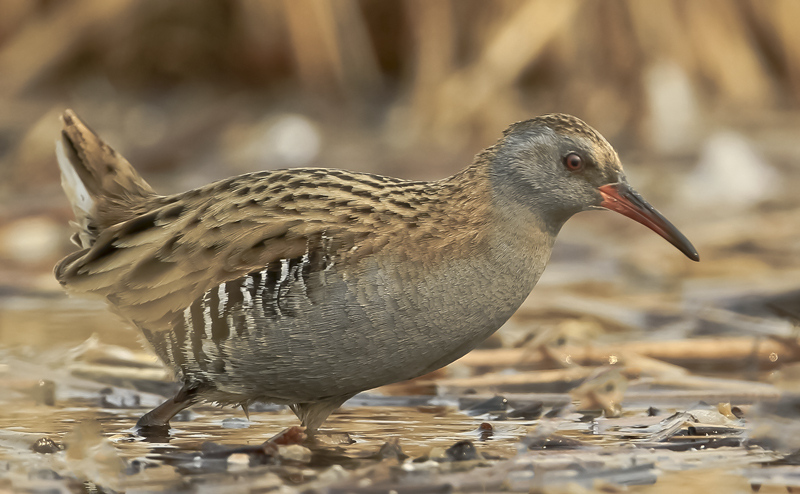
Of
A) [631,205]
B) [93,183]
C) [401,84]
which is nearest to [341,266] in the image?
[631,205]

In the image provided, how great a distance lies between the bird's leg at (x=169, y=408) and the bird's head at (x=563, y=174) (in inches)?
54.9

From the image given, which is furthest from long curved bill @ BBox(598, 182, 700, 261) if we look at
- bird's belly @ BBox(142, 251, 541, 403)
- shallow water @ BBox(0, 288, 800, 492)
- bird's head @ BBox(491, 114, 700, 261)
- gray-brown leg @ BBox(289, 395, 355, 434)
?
gray-brown leg @ BBox(289, 395, 355, 434)

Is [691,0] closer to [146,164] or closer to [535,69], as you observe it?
[535,69]

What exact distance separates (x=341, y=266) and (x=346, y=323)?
206mm

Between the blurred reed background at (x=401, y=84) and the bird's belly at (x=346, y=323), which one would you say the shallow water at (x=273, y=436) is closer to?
the bird's belly at (x=346, y=323)

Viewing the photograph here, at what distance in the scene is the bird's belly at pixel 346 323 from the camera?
4.10 metres

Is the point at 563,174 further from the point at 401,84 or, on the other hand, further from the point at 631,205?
the point at 401,84

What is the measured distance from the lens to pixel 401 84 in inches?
449

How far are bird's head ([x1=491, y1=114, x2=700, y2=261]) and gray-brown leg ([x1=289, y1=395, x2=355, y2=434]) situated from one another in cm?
100

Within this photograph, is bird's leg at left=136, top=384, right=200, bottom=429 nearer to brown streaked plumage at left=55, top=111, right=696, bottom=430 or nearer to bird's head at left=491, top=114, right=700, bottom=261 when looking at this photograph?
brown streaked plumage at left=55, top=111, right=696, bottom=430

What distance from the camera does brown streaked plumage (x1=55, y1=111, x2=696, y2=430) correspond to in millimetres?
4125

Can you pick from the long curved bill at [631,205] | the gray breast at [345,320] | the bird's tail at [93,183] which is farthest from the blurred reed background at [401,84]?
the gray breast at [345,320]

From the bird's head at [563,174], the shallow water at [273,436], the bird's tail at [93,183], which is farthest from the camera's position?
the bird's tail at [93,183]

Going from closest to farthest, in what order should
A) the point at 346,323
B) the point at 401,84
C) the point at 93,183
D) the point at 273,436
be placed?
the point at 346,323
the point at 273,436
the point at 93,183
the point at 401,84
